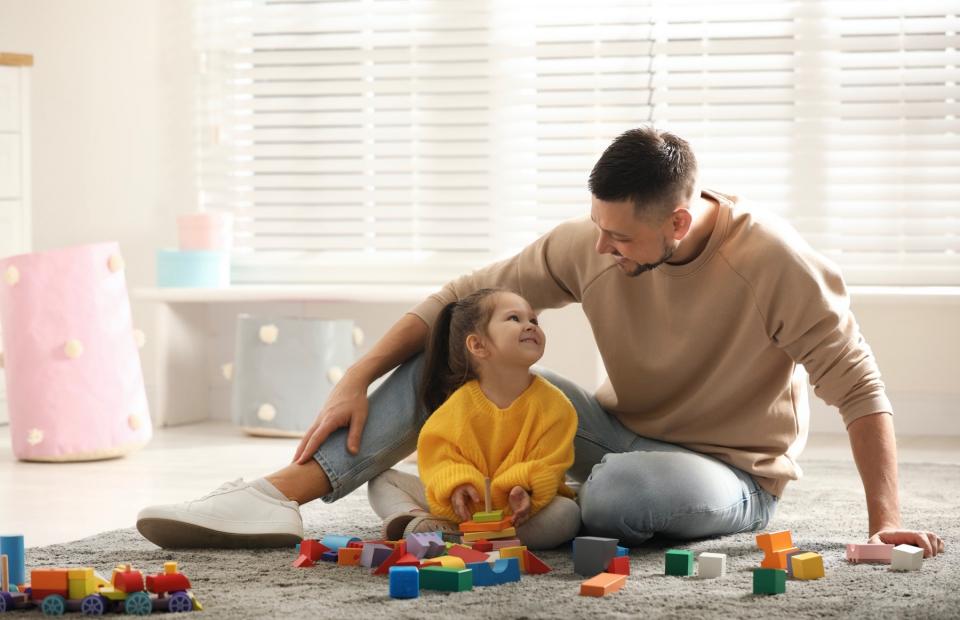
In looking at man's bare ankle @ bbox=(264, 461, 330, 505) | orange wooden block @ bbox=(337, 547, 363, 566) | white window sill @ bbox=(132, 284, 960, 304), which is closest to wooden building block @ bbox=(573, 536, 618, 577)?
orange wooden block @ bbox=(337, 547, 363, 566)

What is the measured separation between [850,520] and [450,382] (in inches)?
30.7

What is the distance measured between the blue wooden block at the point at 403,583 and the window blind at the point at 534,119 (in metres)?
2.35

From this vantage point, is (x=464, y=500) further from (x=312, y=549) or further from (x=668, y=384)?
(x=668, y=384)

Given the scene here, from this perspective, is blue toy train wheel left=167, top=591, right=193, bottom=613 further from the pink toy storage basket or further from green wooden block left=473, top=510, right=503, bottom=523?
the pink toy storage basket

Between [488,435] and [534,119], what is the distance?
79.6 inches

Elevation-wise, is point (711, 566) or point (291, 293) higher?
point (291, 293)

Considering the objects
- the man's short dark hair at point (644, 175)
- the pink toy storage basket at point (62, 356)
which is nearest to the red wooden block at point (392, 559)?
the man's short dark hair at point (644, 175)

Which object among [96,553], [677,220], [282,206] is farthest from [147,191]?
[677,220]

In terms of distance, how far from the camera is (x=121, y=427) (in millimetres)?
3037

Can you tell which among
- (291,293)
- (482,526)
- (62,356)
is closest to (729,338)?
(482,526)

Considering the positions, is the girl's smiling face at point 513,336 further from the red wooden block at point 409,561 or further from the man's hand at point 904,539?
the man's hand at point 904,539

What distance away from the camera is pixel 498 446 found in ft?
6.27

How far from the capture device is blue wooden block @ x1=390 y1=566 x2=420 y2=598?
1529mm

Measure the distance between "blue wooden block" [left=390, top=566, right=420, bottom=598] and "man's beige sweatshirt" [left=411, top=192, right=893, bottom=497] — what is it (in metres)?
0.60
